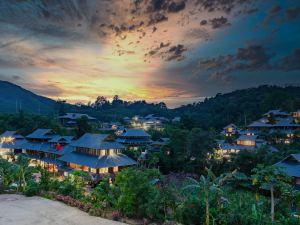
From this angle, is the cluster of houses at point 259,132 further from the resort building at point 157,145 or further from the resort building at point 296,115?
the resort building at point 157,145

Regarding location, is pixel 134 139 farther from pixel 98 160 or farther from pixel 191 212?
pixel 191 212

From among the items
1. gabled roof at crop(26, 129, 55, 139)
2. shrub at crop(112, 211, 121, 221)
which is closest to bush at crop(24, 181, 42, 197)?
shrub at crop(112, 211, 121, 221)

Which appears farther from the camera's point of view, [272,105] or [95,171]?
[272,105]

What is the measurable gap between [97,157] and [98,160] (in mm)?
1093

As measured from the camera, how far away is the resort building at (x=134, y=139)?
2729 inches

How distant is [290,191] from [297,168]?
37.9 feet

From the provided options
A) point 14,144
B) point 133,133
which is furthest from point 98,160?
point 14,144

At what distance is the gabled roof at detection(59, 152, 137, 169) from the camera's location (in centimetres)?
4109

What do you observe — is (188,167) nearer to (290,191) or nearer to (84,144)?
(84,144)

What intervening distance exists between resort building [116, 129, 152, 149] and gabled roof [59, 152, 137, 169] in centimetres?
2381

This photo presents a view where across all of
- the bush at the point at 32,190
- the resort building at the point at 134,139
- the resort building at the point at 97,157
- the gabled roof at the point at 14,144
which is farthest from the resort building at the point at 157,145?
the bush at the point at 32,190

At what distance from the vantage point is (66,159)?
4616 centimetres

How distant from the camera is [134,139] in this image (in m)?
70.8

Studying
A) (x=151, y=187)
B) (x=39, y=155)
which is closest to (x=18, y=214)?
(x=151, y=187)
